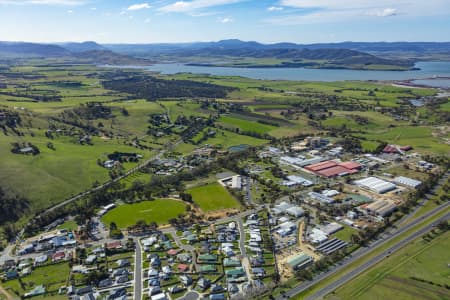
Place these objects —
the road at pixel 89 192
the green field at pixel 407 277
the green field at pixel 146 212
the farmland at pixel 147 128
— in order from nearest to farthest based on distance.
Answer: the green field at pixel 407 277 → the road at pixel 89 192 → the green field at pixel 146 212 → the farmland at pixel 147 128

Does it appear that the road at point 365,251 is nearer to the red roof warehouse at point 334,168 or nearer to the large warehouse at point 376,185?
the large warehouse at point 376,185

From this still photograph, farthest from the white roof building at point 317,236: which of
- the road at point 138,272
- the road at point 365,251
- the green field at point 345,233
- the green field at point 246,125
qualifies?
the green field at point 246,125

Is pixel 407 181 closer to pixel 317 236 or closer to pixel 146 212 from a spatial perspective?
pixel 317 236

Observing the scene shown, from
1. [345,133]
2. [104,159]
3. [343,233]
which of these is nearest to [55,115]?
[104,159]

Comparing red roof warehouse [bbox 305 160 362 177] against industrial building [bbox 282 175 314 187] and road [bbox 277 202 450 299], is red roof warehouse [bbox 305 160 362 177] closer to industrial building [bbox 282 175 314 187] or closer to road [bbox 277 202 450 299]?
industrial building [bbox 282 175 314 187]

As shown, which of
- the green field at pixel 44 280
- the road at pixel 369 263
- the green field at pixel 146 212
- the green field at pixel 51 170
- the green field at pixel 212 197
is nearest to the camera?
the road at pixel 369 263

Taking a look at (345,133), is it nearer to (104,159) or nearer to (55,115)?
(104,159)
